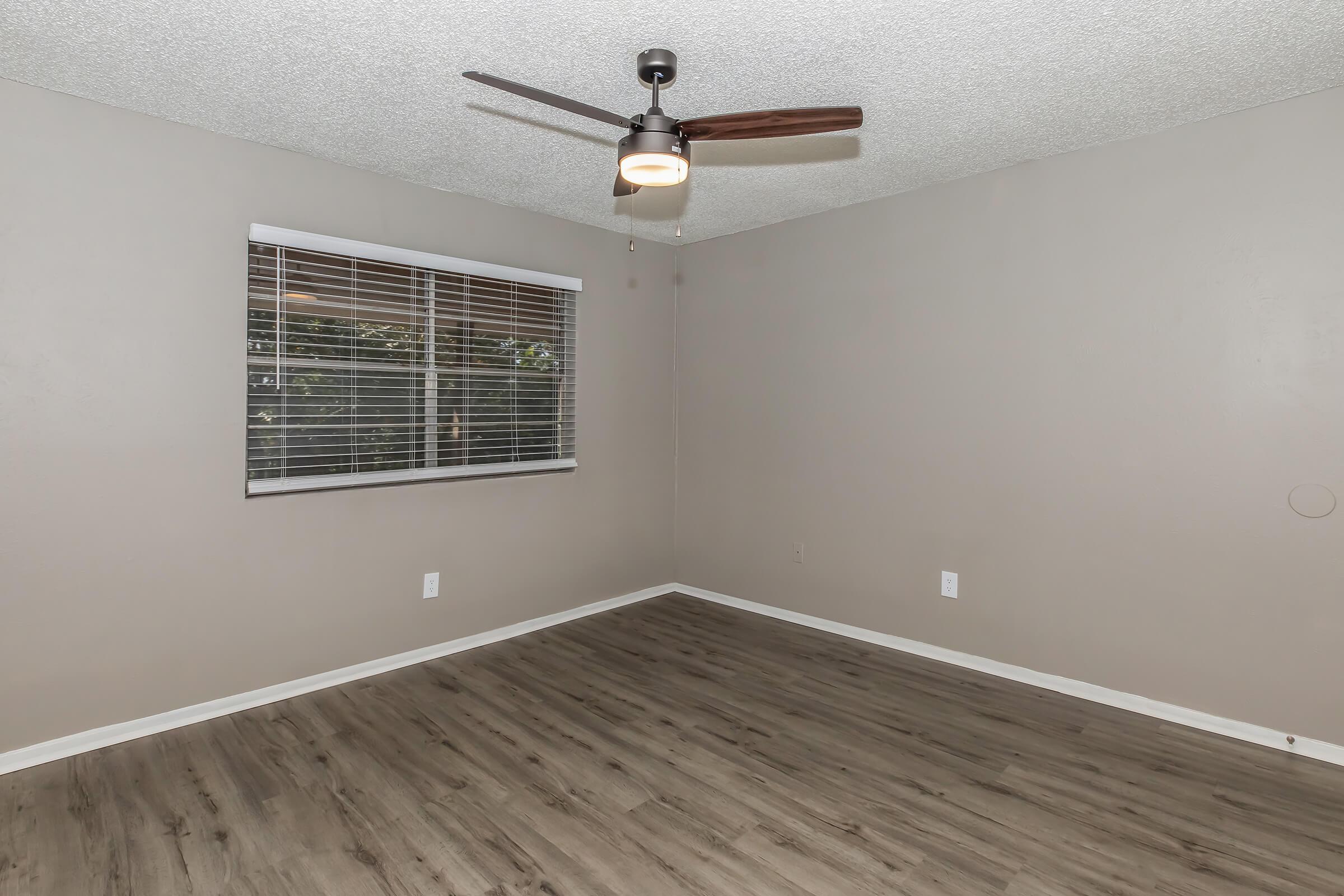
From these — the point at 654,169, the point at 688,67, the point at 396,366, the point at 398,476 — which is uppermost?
the point at 688,67


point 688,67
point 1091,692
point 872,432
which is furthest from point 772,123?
point 1091,692

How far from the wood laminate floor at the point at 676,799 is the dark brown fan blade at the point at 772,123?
2140 millimetres

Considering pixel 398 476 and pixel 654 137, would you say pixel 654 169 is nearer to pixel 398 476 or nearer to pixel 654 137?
pixel 654 137

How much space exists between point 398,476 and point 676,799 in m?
2.07

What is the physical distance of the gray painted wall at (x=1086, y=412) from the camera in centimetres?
266

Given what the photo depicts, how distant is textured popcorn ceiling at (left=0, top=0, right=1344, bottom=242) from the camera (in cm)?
204

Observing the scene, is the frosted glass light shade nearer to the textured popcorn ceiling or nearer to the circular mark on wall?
the textured popcorn ceiling

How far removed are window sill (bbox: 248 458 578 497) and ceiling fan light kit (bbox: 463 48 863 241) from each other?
197cm

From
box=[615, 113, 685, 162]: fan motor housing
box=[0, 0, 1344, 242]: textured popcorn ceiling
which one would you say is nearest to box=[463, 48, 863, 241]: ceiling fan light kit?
box=[615, 113, 685, 162]: fan motor housing

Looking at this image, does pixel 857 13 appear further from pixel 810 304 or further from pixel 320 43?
pixel 810 304

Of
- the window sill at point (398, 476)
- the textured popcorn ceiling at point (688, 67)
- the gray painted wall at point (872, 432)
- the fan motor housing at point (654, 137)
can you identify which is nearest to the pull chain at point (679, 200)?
the textured popcorn ceiling at point (688, 67)

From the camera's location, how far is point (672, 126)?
6.90 ft

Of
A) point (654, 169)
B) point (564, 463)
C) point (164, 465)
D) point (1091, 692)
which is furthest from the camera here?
point (564, 463)

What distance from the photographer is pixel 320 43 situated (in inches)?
87.0
